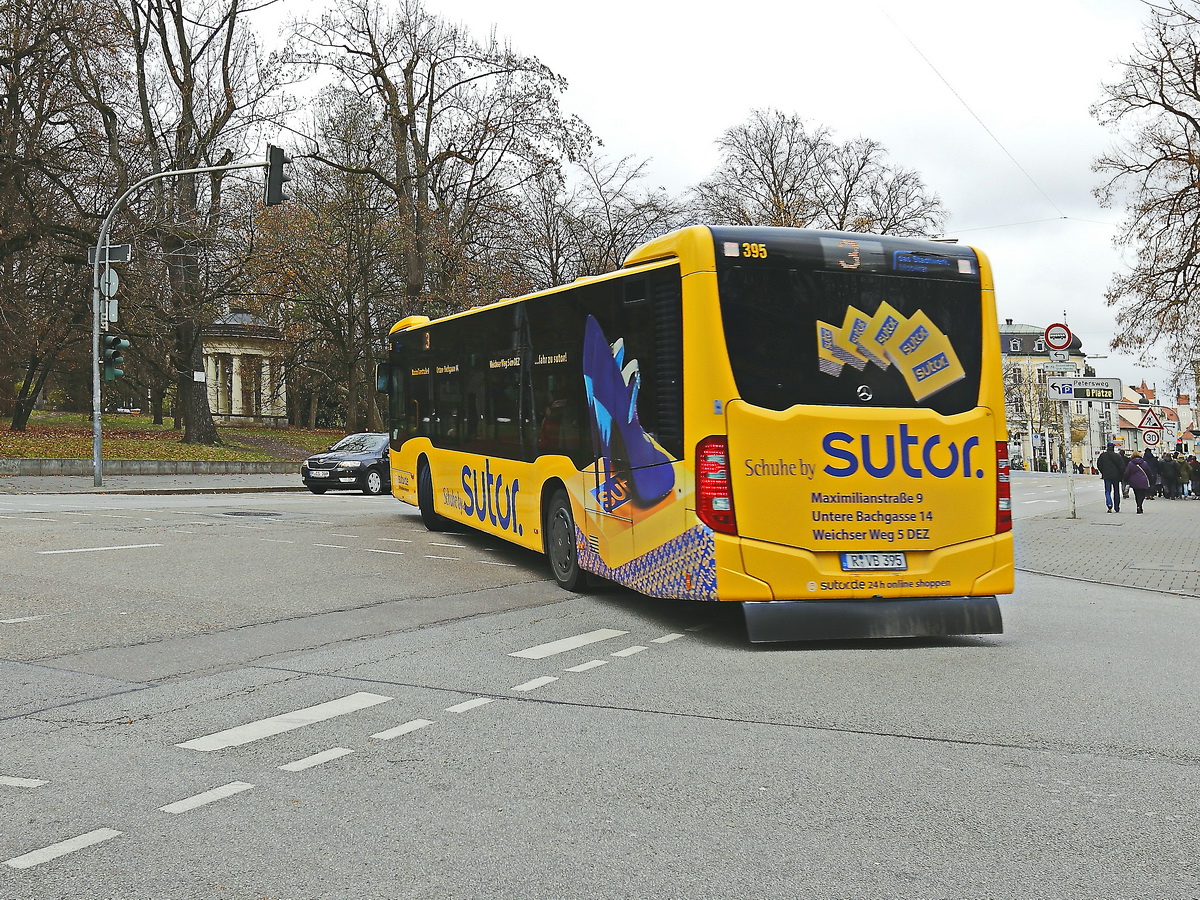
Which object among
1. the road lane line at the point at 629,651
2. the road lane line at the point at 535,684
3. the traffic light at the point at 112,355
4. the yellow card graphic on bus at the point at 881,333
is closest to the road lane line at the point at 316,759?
the road lane line at the point at 535,684

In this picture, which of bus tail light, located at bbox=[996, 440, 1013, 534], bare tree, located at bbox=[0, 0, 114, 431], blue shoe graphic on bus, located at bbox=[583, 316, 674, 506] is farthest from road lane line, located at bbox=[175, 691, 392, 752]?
bare tree, located at bbox=[0, 0, 114, 431]

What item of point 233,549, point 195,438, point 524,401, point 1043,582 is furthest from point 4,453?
point 1043,582

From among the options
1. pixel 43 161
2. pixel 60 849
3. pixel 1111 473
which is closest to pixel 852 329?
pixel 60 849

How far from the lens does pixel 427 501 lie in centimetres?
1716

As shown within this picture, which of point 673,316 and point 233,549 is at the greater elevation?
point 673,316

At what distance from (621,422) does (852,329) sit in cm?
206

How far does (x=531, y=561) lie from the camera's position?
1398 centimetres

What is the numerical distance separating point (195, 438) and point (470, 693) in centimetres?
3700

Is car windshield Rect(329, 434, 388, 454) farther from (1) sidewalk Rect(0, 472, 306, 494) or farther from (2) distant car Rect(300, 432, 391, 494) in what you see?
(1) sidewalk Rect(0, 472, 306, 494)

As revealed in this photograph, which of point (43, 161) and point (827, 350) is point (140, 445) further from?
point (827, 350)

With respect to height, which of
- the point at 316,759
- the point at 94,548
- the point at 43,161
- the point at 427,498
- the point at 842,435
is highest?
the point at 43,161

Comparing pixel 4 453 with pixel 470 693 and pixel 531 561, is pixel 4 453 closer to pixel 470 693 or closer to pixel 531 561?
pixel 531 561

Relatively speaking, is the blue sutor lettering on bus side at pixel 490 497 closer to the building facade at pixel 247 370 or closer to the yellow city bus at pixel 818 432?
the yellow city bus at pixel 818 432

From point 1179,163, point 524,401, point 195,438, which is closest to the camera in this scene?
point 524,401
